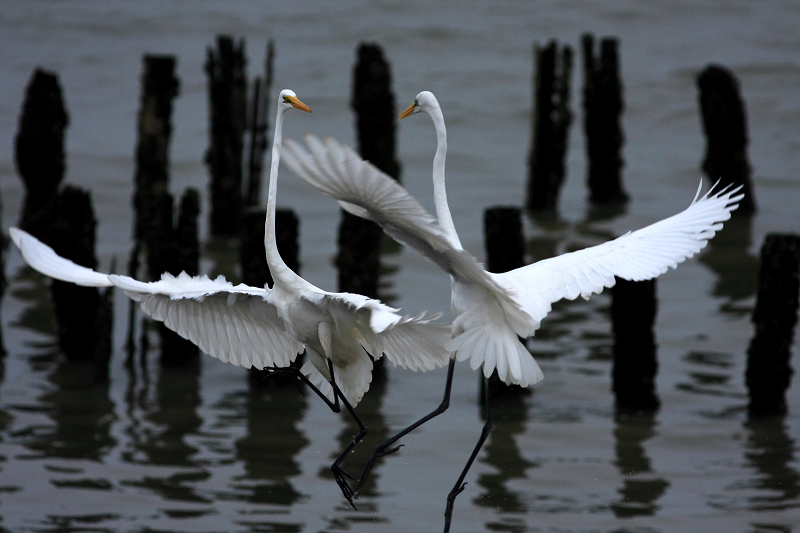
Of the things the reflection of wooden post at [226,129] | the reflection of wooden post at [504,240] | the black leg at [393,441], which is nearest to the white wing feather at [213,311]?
the black leg at [393,441]

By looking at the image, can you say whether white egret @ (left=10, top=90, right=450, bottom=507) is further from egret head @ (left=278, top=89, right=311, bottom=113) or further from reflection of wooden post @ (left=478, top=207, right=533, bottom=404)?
reflection of wooden post @ (left=478, top=207, right=533, bottom=404)

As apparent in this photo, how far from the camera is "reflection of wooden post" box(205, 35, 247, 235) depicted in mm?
14820

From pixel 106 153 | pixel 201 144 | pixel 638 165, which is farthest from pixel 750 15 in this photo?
pixel 106 153

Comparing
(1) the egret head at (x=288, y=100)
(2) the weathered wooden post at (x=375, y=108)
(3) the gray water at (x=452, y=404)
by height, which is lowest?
(3) the gray water at (x=452, y=404)

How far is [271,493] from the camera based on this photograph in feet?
28.6

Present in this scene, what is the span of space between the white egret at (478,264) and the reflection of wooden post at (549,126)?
8850 millimetres

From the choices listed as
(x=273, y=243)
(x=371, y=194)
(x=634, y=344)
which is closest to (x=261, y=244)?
(x=634, y=344)

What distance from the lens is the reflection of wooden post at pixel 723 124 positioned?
15250 mm

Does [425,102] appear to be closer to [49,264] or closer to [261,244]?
[49,264]

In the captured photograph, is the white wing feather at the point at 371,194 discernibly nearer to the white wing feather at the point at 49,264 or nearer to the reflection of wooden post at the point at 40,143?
the white wing feather at the point at 49,264

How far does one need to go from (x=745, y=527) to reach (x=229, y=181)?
9.07 m

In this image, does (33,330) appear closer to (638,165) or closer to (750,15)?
(638,165)

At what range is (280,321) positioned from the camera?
7.21 metres

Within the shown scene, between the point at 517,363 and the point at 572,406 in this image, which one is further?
the point at 572,406
